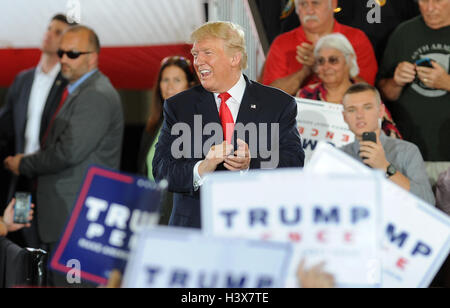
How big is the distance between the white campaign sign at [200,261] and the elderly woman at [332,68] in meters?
2.27

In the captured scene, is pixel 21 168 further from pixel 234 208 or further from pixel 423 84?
pixel 234 208

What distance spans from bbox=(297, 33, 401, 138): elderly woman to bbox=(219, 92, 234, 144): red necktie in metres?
1.18

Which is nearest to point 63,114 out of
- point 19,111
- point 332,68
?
point 19,111

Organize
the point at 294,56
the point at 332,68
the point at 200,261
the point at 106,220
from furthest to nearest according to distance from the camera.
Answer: the point at 294,56
the point at 332,68
the point at 106,220
the point at 200,261

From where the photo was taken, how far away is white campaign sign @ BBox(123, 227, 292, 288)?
5.25 ft

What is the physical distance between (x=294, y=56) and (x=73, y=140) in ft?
4.05

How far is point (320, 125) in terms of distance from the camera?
3.64 metres

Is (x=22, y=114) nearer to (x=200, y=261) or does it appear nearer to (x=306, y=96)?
(x=306, y=96)

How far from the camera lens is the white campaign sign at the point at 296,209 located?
1673 millimetres

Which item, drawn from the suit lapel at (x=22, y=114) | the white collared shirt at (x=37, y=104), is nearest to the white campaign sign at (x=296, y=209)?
the white collared shirt at (x=37, y=104)

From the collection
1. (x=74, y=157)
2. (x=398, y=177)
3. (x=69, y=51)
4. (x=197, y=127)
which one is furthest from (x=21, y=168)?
(x=398, y=177)

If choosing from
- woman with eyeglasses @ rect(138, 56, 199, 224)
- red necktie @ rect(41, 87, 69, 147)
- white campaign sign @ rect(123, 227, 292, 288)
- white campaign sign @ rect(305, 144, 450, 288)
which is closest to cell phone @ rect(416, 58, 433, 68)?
woman with eyeglasses @ rect(138, 56, 199, 224)

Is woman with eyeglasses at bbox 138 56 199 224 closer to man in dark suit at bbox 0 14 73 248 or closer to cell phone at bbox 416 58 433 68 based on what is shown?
man in dark suit at bbox 0 14 73 248

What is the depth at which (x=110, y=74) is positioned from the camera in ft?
20.2
